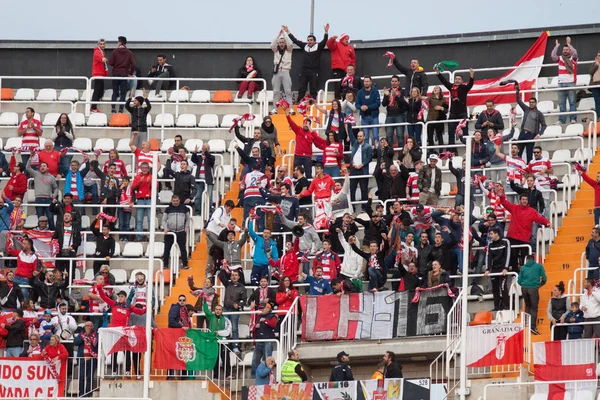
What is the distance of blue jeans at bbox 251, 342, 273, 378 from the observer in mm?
30891

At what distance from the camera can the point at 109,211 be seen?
36.0 metres

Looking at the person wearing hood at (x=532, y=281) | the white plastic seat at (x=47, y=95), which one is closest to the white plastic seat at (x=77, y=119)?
the white plastic seat at (x=47, y=95)

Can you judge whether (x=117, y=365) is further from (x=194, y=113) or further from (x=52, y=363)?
(x=194, y=113)

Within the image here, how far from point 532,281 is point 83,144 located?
12.3 m

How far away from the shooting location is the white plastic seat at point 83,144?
39094 mm

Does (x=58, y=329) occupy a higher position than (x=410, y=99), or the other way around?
(x=410, y=99)

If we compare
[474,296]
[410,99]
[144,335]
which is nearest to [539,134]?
[410,99]

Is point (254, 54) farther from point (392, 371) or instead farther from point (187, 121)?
point (392, 371)

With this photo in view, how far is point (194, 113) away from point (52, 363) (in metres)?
11.2

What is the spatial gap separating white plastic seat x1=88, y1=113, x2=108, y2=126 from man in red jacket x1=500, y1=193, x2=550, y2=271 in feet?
36.9

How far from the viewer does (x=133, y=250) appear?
3516 cm

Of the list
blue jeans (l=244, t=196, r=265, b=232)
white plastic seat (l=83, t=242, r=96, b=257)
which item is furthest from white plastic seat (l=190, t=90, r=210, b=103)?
white plastic seat (l=83, t=242, r=96, b=257)

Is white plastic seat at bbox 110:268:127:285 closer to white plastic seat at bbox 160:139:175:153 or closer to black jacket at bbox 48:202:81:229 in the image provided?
black jacket at bbox 48:202:81:229

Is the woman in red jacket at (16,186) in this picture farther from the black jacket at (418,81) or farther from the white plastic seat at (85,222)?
the black jacket at (418,81)
